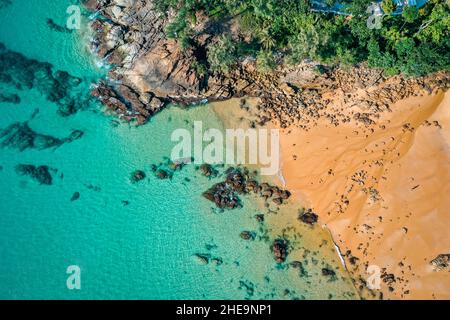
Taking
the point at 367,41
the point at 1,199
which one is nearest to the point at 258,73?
the point at 367,41

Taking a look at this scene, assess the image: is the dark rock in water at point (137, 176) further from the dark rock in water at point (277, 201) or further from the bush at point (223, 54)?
the dark rock in water at point (277, 201)

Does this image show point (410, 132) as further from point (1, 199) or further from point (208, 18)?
point (1, 199)

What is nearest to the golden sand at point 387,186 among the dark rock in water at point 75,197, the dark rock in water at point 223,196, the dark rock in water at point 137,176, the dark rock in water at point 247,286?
the dark rock in water at point 223,196

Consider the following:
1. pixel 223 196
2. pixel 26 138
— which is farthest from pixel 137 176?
pixel 26 138

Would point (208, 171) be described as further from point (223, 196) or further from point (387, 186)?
point (387, 186)

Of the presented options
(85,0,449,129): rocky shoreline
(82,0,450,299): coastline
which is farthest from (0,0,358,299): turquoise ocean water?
(82,0,450,299): coastline
